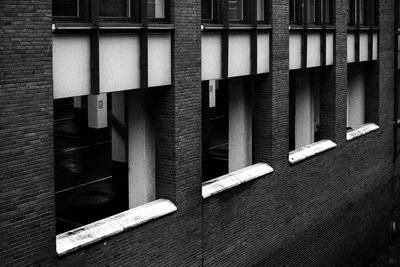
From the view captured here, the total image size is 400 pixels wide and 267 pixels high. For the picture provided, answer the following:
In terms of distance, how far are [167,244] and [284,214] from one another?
502 cm

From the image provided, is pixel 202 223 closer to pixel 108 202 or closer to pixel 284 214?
pixel 284 214

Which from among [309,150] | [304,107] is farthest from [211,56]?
[304,107]

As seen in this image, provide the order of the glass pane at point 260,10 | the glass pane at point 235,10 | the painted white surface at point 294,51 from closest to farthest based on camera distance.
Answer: the glass pane at point 235,10, the glass pane at point 260,10, the painted white surface at point 294,51

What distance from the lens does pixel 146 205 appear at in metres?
12.7

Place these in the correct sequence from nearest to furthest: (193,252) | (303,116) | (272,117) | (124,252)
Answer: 1. (124,252)
2. (193,252)
3. (272,117)
4. (303,116)

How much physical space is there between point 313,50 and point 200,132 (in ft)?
19.1

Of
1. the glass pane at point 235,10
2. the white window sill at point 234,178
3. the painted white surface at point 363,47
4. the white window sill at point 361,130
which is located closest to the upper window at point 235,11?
the glass pane at point 235,10

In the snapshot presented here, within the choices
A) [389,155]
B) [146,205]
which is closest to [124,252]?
[146,205]

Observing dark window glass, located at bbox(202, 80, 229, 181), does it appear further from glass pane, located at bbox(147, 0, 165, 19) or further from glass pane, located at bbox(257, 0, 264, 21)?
glass pane, located at bbox(147, 0, 165, 19)

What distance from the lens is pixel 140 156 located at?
13.4 meters

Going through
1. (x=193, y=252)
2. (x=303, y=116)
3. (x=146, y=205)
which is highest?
(x=303, y=116)

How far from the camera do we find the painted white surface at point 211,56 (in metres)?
13.7

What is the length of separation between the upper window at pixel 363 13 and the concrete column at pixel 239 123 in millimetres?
6209

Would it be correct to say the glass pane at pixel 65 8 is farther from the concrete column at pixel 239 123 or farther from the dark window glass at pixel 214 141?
the dark window glass at pixel 214 141
